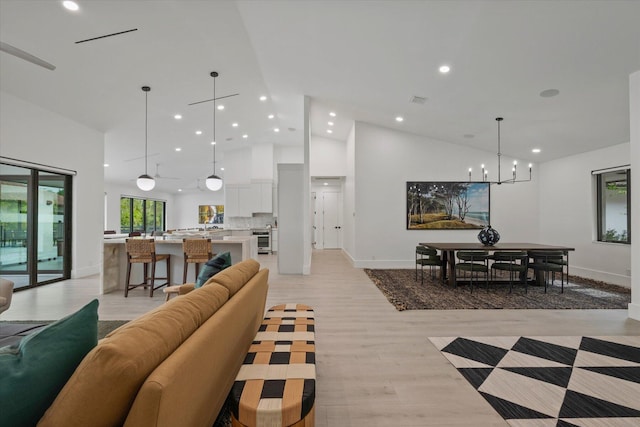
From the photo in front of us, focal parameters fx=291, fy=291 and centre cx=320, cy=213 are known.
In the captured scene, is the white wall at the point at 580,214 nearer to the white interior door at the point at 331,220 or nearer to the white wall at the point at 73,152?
the white interior door at the point at 331,220

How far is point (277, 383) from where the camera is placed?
1.39 m

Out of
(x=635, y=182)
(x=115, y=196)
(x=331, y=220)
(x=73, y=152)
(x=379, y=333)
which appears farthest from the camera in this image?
(x=115, y=196)

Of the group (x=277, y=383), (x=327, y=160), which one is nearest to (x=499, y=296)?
(x=277, y=383)

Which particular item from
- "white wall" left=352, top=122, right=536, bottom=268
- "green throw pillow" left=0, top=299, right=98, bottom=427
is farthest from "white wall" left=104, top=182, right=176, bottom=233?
"green throw pillow" left=0, top=299, right=98, bottom=427

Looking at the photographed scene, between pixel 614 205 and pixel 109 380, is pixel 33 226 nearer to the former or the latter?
pixel 109 380

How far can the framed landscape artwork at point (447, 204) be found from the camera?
7160mm

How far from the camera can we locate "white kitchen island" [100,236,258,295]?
485 cm

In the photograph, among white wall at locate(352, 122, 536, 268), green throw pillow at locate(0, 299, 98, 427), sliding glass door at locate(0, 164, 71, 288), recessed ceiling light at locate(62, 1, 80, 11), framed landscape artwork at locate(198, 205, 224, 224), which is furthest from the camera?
framed landscape artwork at locate(198, 205, 224, 224)

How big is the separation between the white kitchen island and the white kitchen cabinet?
4835 mm

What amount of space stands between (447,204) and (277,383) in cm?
678

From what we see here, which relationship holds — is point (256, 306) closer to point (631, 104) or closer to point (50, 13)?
point (50, 13)

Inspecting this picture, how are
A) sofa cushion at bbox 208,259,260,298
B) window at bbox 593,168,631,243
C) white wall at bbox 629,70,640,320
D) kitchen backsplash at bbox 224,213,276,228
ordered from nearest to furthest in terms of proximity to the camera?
sofa cushion at bbox 208,259,260,298 → white wall at bbox 629,70,640,320 → window at bbox 593,168,631,243 → kitchen backsplash at bbox 224,213,276,228

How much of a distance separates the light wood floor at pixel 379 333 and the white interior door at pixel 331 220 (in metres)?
5.15

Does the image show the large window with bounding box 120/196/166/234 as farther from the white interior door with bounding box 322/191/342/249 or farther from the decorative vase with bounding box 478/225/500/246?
the decorative vase with bounding box 478/225/500/246
